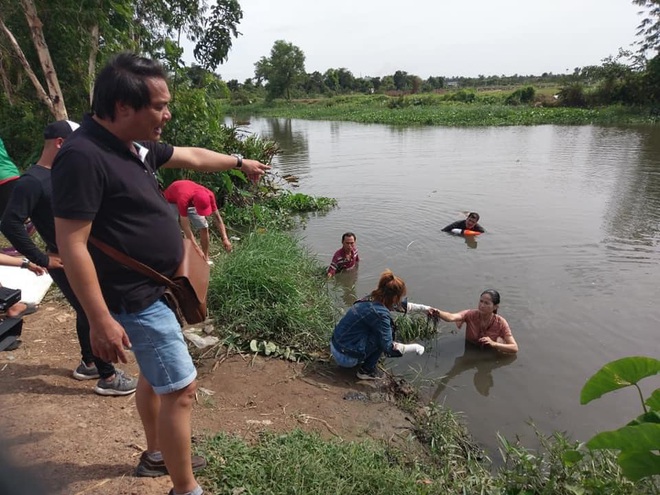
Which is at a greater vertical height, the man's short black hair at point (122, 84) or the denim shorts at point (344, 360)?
the man's short black hair at point (122, 84)

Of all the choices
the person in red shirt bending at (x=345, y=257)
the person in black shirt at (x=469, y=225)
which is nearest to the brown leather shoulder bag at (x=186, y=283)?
the person in red shirt bending at (x=345, y=257)

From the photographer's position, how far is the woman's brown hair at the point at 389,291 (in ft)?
12.6

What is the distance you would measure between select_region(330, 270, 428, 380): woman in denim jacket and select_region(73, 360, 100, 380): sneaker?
1909 mm

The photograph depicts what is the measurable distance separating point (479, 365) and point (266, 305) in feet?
7.54

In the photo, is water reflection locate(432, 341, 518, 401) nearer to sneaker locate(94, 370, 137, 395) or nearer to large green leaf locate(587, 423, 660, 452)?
large green leaf locate(587, 423, 660, 452)

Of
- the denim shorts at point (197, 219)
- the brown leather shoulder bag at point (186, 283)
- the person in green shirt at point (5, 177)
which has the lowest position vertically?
the denim shorts at point (197, 219)

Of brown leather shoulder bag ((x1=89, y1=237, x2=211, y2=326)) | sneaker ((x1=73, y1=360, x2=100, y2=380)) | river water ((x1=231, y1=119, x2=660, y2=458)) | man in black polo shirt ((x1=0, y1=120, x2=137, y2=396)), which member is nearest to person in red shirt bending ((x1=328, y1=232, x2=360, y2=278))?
river water ((x1=231, y1=119, x2=660, y2=458))

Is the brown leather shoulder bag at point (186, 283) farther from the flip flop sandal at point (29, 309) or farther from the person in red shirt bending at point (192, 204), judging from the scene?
the person in red shirt bending at point (192, 204)

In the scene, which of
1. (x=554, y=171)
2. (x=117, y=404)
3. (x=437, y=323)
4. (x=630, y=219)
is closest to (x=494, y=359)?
(x=437, y=323)

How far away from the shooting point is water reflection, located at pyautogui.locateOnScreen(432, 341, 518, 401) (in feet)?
14.4

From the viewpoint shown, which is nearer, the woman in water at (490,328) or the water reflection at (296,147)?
the woman in water at (490,328)

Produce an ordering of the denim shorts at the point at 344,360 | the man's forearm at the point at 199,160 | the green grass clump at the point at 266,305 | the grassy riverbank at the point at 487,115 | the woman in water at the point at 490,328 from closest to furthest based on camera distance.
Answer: the man's forearm at the point at 199,160 → the denim shorts at the point at 344,360 → the green grass clump at the point at 266,305 → the woman in water at the point at 490,328 → the grassy riverbank at the point at 487,115

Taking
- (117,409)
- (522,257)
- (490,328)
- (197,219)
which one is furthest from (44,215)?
(522,257)

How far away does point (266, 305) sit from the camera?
4.59 m
